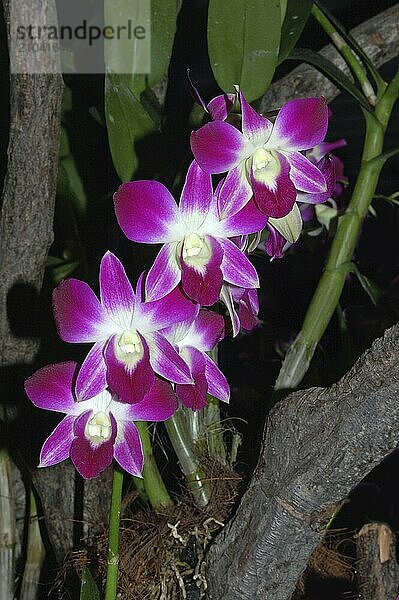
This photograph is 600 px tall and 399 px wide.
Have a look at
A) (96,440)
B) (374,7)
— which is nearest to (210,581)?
(96,440)

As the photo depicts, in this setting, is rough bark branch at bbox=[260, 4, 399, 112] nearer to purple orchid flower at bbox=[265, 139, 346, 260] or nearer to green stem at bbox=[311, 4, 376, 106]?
green stem at bbox=[311, 4, 376, 106]

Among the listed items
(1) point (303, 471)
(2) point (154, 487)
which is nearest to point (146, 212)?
(1) point (303, 471)

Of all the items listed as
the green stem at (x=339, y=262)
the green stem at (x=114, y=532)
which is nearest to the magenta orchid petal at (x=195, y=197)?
the green stem at (x=114, y=532)

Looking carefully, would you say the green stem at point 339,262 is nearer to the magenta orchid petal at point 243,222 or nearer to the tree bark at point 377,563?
the tree bark at point 377,563

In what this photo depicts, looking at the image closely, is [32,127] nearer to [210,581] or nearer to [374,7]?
[210,581]

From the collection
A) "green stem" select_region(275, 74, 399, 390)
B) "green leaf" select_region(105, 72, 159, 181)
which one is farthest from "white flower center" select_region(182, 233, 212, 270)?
"green stem" select_region(275, 74, 399, 390)
